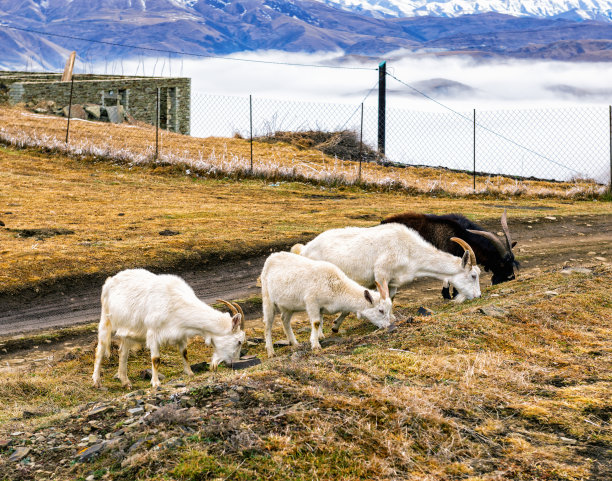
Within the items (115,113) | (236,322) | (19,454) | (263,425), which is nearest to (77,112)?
(115,113)

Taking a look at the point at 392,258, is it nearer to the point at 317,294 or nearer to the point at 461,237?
the point at 317,294

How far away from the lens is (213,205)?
65.9 feet

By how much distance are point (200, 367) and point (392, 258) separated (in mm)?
3362

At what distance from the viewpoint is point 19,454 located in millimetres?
5484

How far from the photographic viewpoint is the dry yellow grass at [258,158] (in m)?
25.1

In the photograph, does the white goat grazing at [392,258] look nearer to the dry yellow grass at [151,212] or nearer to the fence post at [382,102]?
the dry yellow grass at [151,212]

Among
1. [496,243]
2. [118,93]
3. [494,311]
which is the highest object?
[118,93]

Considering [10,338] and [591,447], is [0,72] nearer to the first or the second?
[10,338]

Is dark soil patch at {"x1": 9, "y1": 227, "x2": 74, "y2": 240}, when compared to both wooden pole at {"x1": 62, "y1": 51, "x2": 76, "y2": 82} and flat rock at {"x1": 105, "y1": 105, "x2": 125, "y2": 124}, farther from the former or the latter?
wooden pole at {"x1": 62, "y1": 51, "x2": 76, "y2": 82}

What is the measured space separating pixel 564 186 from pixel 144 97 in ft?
86.6

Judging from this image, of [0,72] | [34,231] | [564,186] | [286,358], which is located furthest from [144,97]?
[286,358]

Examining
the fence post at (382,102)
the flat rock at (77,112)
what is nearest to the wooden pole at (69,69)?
the flat rock at (77,112)

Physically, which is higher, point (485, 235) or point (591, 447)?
point (485, 235)

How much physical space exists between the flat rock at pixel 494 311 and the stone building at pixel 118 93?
35.6 m
